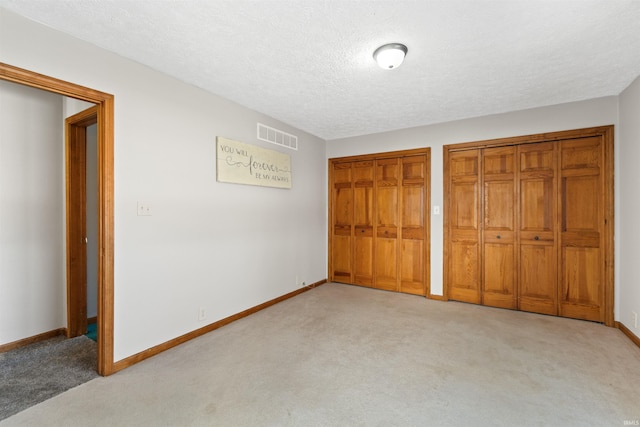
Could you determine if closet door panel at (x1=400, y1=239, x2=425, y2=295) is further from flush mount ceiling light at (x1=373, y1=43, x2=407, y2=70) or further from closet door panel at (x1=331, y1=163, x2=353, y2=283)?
flush mount ceiling light at (x1=373, y1=43, x2=407, y2=70)

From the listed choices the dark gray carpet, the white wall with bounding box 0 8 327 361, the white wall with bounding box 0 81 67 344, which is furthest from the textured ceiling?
the dark gray carpet

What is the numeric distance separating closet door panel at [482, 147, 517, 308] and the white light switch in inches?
154

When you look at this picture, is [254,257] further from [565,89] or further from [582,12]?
[565,89]

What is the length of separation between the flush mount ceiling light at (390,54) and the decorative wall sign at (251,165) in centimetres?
181

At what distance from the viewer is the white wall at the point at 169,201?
2109 mm

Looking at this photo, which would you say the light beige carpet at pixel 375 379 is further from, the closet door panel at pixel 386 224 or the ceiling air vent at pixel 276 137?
the ceiling air vent at pixel 276 137

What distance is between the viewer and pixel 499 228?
3729 mm

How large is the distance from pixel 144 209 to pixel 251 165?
1.34 m

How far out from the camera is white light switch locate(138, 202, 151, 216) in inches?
94.2

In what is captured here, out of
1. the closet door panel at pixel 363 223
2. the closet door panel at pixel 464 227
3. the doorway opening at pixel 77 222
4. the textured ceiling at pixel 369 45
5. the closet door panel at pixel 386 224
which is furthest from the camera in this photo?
the closet door panel at pixel 363 223

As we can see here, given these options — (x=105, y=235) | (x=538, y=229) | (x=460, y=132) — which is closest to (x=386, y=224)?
(x=460, y=132)

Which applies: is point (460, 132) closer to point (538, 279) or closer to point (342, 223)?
point (538, 279)

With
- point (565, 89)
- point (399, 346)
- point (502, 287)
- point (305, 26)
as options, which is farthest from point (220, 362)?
point (565, 89)

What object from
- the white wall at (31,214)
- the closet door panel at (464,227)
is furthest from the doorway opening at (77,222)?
the closet door panel at (464,227)
